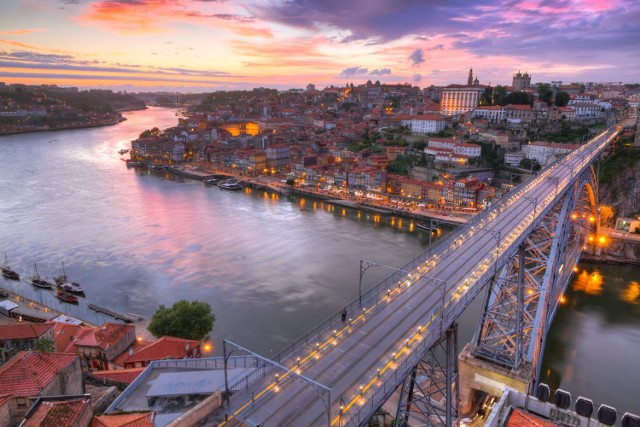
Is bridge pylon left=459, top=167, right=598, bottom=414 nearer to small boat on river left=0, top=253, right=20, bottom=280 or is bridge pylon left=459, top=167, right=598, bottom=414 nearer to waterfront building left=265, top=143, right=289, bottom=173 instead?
small boat on river left=0, top=253, right=20, bottom=280

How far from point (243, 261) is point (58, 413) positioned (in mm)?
17370

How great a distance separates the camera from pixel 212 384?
26.1 feet

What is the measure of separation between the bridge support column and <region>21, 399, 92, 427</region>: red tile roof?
9772 millimetres

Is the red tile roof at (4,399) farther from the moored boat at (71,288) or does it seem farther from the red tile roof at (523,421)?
the moored boat at (71,288)

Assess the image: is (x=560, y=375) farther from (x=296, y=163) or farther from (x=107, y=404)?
(x=296, y=163)

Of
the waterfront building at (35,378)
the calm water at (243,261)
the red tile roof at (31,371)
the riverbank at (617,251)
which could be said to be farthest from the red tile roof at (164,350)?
the riverbank at (617,251)

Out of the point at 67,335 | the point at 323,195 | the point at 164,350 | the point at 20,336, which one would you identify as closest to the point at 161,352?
the point at 164,350

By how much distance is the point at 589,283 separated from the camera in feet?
72.8

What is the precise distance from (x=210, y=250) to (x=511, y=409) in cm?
2201

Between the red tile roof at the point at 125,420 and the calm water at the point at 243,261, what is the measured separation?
8.45 metres

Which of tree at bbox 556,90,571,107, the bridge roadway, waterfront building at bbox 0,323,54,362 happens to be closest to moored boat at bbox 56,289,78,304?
waterfront building at bbox 0,323,54,362

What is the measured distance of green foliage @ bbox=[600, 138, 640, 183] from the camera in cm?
3142

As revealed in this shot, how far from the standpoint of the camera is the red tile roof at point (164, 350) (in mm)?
13148

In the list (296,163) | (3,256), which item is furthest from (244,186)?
(3,256)
